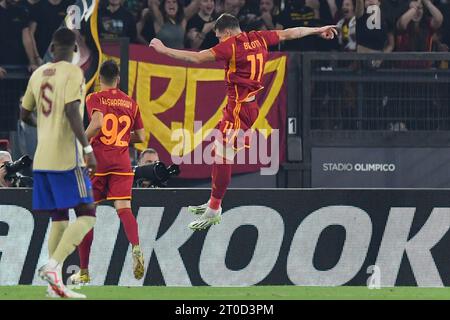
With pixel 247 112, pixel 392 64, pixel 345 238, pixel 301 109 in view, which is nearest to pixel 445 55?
pixel 392 64

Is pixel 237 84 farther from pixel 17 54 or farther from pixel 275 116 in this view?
pixel 17 54

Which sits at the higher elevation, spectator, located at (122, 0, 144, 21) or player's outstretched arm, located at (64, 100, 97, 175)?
spectator, located at (122, 0, 144, 21)

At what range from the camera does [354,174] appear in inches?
698

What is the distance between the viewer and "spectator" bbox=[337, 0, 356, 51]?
62.8ft

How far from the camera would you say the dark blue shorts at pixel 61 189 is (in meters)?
11.9

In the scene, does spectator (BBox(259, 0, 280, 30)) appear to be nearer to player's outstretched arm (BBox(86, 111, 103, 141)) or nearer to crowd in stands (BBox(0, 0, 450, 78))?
crowd in stands (BBox(0, 0, 450, 78))

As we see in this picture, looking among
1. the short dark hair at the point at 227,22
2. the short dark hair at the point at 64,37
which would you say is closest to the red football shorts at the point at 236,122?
the short dark hair at the point at 227,22

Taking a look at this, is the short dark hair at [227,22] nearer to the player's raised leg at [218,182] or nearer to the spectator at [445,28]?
the player's raised leg at [218,182]

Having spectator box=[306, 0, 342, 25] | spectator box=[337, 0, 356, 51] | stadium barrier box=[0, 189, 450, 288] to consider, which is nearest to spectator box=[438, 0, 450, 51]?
spectator box=[337, 0, 356, 51]

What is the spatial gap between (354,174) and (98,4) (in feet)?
13.5

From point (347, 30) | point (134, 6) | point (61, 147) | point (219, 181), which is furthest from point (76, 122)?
point (347, 30)

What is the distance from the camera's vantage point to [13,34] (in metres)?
18.5

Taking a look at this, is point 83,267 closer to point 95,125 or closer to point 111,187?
point 111,187

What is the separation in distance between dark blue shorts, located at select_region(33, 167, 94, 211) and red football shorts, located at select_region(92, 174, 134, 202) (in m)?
2.35
